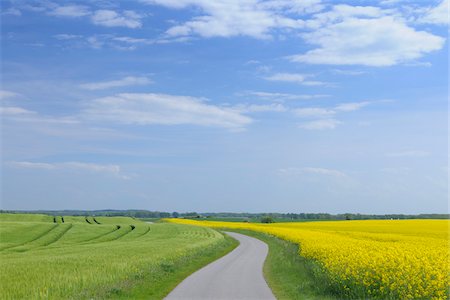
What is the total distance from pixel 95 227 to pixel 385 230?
41852 millimetres

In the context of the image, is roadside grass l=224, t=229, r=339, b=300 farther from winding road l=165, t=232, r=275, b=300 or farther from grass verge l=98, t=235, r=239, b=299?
grass verge l=98, t=235, r=239, b=299

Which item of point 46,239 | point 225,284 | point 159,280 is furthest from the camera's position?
point 46,239

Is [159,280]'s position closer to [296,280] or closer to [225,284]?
[225,284]

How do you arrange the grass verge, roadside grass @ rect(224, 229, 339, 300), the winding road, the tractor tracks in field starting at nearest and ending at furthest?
the winding road → the grass verge → roadside grass @ rect(224, 229, 339, 300) → the tractor tracks in field

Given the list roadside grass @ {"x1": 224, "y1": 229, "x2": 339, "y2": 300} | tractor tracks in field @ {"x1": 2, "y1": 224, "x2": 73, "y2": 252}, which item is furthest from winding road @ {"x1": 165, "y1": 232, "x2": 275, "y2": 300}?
tractor tracks in field @ {"x1": 2, "y1": 224, "x2": 73, "y2": 252}

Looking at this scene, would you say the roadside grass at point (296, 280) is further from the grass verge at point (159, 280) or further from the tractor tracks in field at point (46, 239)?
the tractor tracks in field at point (46, 239)

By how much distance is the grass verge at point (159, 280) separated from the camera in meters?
19.0

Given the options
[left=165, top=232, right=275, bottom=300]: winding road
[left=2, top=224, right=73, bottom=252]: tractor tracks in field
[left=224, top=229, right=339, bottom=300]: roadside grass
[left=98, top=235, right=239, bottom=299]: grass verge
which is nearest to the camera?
[left=165, top=232, right=275, bottom=300]: winding road

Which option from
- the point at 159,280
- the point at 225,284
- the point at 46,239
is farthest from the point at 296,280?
the point at 46,239

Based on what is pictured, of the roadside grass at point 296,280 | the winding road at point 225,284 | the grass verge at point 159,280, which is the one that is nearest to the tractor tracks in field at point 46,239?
the grass verge at point 159,280

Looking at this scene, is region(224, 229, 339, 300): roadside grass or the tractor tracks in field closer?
region(224, 229, 339, 300): roadside grass

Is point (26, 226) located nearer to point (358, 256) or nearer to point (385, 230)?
point (385, 230)

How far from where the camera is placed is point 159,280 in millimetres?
23141

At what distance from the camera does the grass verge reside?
18969mm
